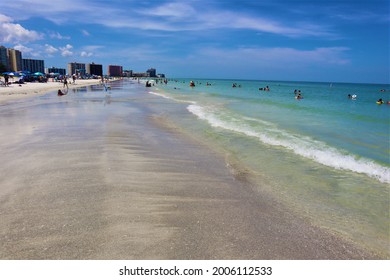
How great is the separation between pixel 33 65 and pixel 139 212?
204 m

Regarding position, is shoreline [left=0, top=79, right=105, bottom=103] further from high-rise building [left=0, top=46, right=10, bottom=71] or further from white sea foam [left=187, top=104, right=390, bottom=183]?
high-rise building [left=0, top=46, right=10, bottom=71]

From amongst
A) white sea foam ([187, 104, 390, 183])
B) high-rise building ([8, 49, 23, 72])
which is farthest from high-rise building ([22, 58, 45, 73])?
white sea foam ([187, 104, 390, 183])

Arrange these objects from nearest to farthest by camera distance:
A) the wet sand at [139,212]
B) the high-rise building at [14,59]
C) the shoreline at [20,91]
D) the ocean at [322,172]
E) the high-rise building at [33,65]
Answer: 1. the wet sand at [139,212]
2. the ocean at [322,172]
3. the shoreline at [20,91]
4. the high-rise building at [14,59]
5. the high-rise building at [33,65]

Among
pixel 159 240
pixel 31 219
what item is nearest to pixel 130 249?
pixel 159 240

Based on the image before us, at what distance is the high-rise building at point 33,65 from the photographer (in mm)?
165375

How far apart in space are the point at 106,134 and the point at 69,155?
3.10m

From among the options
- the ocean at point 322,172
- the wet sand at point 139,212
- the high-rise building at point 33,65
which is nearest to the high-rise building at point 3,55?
the high-rise building at point 33,65

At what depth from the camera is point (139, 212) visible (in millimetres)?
4523

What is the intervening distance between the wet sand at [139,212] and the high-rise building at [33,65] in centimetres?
18629

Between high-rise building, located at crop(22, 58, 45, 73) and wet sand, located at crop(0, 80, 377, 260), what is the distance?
7334 inches

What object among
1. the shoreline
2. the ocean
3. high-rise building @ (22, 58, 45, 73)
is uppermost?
high-rise building @ (22, 58, 45, 73)

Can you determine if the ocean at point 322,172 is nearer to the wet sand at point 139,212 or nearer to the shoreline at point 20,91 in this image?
the wet sand at point 139,212

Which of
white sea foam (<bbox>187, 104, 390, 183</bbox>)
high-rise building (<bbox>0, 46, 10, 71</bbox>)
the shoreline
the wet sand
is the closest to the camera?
the wet sand

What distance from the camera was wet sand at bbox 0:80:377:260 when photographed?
3.58 meters
